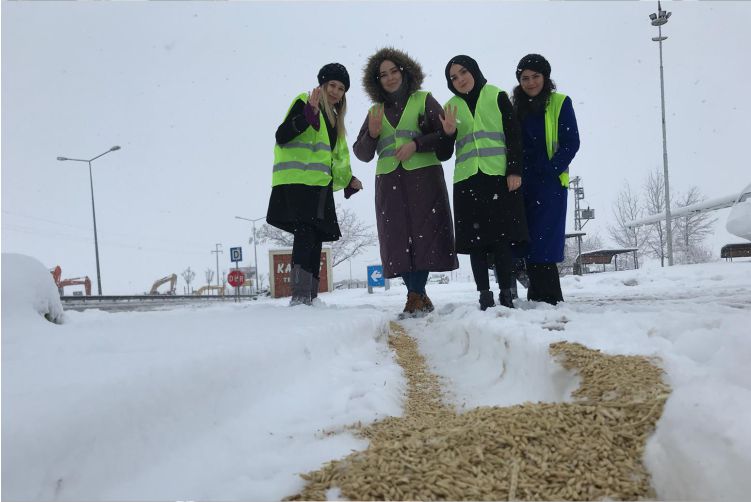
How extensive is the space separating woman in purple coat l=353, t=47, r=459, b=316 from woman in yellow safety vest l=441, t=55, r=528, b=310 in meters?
0.53

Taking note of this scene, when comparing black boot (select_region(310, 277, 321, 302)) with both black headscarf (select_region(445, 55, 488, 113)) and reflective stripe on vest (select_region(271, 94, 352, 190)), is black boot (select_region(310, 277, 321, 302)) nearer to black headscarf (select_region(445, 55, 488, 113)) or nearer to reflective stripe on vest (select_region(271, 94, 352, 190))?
reflective stripe on vest (select_region(271, 94, 352, 190))

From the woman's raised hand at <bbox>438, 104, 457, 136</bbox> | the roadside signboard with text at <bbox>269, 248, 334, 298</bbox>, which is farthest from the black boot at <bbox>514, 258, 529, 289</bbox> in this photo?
the roadside signboard with text at <bbox>269, 248, 334, 298</bbox>

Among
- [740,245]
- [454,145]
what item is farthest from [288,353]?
[740,245]

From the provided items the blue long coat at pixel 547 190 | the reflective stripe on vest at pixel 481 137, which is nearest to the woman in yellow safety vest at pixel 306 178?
the reflective stripe on vest at pixel 481 137

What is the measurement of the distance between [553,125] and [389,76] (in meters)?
1.71

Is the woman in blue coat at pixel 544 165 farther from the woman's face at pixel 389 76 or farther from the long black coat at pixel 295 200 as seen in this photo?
the long black coat at pixel 295 200

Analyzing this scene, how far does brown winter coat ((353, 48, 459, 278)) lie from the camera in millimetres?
4961

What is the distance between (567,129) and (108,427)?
4.11 m

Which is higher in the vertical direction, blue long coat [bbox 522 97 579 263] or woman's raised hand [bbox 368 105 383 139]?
woman's raised hand [bbox 368 105 383 139]

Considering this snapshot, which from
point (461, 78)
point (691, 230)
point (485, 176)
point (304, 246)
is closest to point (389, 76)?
point (461, 78)

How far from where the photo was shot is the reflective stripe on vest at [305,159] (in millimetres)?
4613

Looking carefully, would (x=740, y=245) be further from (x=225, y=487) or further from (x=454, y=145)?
(x=225, y=487)

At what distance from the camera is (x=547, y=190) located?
429cm

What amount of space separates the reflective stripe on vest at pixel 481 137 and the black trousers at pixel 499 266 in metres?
0.63
